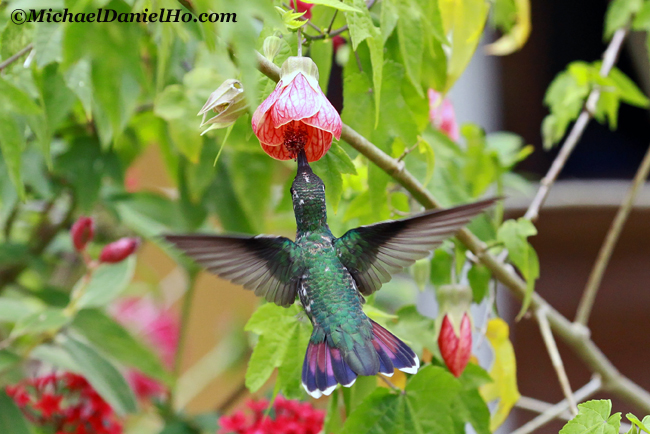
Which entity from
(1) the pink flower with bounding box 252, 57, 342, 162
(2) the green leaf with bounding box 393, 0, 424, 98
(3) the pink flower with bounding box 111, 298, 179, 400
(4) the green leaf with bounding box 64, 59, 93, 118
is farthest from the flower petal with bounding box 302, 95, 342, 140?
(3) the pink flower with bounding box 111, 298, 179, 400

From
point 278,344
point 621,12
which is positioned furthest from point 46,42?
point 621,12

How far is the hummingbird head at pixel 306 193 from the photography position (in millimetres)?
366

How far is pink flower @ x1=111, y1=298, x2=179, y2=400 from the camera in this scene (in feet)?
3.48

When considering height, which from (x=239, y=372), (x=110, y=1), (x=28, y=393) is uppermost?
(x=110, y=1)

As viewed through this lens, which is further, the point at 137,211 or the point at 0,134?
the point at 137,211

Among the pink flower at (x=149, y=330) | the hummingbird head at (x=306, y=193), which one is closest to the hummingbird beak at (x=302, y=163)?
the hummingbird head at (x=306, y=193)

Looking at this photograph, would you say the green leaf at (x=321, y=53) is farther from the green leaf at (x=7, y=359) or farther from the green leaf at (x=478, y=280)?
the green leaf at (x=7, y=359)

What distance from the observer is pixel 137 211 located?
887mm

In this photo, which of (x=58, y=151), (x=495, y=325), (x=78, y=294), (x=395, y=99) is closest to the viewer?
(x=395, y=99)

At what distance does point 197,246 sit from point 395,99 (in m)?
0.20

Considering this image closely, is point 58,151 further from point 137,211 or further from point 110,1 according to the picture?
point 110,1

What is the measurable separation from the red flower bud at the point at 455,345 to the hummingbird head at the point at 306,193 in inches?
7.6

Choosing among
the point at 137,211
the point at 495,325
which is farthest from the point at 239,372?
the point at 495,325

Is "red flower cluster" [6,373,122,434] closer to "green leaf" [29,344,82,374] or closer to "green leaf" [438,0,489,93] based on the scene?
"green leaf" [29,344,82,374]
